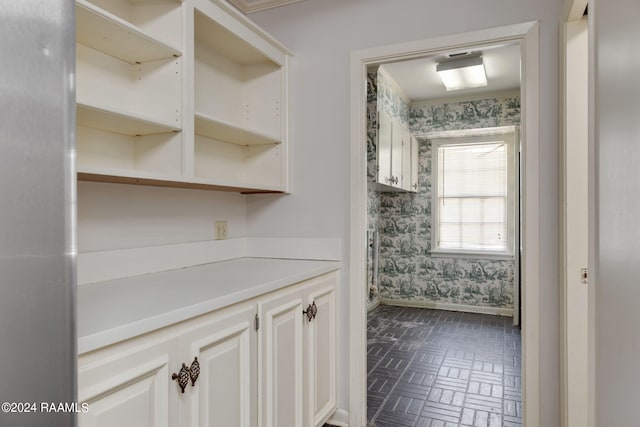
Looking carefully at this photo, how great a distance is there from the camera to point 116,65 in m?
1.66

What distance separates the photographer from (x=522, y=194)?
1.96 meters

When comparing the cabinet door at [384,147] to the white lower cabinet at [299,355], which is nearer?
the white lower cabinet at [299,355]

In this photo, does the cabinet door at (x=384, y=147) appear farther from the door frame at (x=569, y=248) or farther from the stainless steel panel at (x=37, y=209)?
the stainless steel panel at (x=37, y=209)

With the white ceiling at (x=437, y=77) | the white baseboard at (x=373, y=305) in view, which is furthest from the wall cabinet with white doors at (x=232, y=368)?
the white baseboard at (x=373, y=305)

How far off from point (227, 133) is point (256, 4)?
3.11 feet

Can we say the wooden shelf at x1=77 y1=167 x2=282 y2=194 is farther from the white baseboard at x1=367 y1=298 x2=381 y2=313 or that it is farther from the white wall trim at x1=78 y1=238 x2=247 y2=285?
the white baseboard at x1=367 y1=298 x2=381 y2=313

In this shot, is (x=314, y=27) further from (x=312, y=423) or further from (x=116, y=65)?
(x=312, y=423)

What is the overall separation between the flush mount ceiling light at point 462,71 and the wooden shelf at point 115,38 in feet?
9.12

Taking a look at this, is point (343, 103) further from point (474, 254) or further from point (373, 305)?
point (474, 254)

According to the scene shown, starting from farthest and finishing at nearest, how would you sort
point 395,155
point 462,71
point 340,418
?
point 395,155
point 462,71
point 340,418

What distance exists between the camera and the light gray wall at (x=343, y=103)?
1863 mm

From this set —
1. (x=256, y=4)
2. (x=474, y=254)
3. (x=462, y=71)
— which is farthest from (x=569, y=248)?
(x=474, y=254)

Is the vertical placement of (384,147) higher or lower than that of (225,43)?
lower

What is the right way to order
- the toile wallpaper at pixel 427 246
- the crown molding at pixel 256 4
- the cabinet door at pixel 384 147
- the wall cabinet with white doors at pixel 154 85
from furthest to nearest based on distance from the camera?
the toile wallpaper at pixel 427 246 → the cabinet door at pixel 384 147 → the crown molding at pixel 256 4 → the wall cabinet with white doors at pixel 154 85
